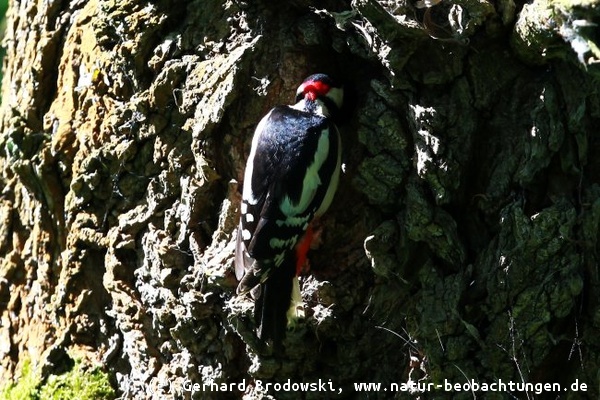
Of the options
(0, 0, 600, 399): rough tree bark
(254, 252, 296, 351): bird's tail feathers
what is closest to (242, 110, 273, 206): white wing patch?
(0, 0, 600, 399): rough tree bark

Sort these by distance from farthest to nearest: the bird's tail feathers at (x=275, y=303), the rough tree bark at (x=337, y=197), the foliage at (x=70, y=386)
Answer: the foliage at (x=70, y=386)
the bird's tail feathers at (x=275, y=303)
the rough tree bark at (x=337, y=197)

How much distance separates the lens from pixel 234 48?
362 centimetres

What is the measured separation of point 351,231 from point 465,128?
0.64 meters

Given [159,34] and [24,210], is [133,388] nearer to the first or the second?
[24,210]

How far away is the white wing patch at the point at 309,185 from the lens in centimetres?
339

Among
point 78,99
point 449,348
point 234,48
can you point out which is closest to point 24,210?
point 78,99

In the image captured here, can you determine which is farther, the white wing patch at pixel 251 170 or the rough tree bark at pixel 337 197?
the white wing patch at pixel 251 170

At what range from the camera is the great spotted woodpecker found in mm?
3326

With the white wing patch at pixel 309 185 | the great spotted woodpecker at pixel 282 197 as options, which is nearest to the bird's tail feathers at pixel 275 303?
the great spotted woodpecker at pixel 282 197

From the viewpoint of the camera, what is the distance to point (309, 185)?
340 cm

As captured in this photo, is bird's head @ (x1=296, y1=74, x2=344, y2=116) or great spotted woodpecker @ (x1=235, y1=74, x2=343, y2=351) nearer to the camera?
great spotted woodpecker @ (x1=235, y1=74, x2=343, y2=351)

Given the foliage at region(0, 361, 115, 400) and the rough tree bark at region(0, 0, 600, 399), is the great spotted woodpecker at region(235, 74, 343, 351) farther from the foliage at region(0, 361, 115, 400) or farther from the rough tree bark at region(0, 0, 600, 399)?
the foliage at region(0, 361, 115, 400)

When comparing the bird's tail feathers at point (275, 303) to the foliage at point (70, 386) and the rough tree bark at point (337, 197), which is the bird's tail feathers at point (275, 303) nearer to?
the rough tree bark at point (337, 197)

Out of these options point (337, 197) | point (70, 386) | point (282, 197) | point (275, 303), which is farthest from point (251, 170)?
point (70, 386)
